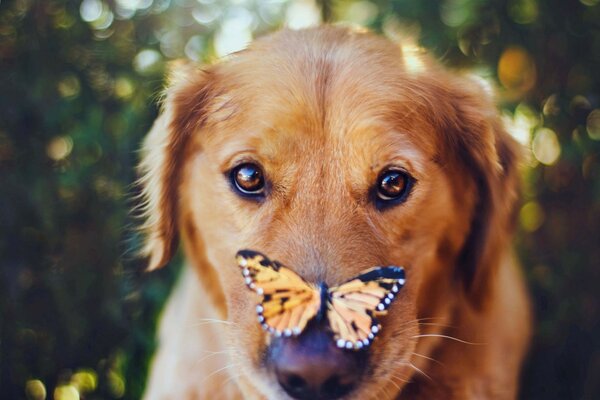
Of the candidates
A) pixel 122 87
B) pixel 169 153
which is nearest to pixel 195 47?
pixel 122 87

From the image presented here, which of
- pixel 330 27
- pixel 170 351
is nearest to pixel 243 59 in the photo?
pixel 330 27

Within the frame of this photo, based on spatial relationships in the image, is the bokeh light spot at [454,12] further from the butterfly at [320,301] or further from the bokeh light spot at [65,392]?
the bokeh light spot at [65,392]

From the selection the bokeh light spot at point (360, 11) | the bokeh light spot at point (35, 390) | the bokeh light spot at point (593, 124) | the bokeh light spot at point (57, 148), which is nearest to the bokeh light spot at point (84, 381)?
the bokeh light spot at point (35, 390)

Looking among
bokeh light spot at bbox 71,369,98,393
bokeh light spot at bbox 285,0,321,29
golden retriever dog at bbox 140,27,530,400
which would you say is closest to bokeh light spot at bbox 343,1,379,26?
bokeh light spot at bbox 285,0,321,29

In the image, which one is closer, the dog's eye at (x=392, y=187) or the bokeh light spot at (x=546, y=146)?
the dog's eye at (x=392, y=187)

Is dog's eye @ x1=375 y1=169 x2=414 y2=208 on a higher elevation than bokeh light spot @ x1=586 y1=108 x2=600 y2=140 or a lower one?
higher

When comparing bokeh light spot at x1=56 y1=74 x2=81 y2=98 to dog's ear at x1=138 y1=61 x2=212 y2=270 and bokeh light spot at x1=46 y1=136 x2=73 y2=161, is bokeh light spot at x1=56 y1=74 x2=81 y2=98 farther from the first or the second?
dog's ear at x1=138 y1=61 x2=212 y2=270
